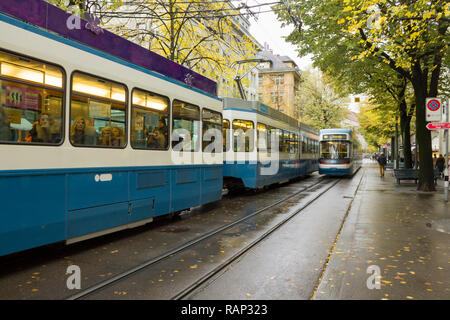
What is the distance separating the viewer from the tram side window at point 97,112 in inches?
232

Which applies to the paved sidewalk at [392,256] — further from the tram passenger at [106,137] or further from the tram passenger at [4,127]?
the tram passenger at [4,127]

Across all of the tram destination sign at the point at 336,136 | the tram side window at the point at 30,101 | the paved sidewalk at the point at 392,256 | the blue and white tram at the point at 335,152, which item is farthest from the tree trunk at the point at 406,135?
the tram side window at the point at 30,101

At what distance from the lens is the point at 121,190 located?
22.5ft

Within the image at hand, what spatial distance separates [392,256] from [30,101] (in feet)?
19.0

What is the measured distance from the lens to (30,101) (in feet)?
16.8

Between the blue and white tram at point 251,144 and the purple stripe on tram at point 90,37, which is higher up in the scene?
the purple stripe on tram at point 90,37

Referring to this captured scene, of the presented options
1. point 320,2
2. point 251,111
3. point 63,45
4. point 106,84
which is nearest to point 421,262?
point 106,84

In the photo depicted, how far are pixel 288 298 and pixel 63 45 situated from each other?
4.62 meters

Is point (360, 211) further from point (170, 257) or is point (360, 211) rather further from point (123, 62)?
point (123, 62)

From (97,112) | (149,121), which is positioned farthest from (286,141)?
(97,112)

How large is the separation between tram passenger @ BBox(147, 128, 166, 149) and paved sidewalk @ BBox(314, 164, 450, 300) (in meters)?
3.96

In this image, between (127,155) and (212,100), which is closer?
(127,155)

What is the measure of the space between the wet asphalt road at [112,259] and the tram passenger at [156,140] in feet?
5.74

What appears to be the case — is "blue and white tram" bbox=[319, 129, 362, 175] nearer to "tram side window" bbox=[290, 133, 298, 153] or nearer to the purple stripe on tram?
"tram side window" bbox=[290, 133, 298, 153]
